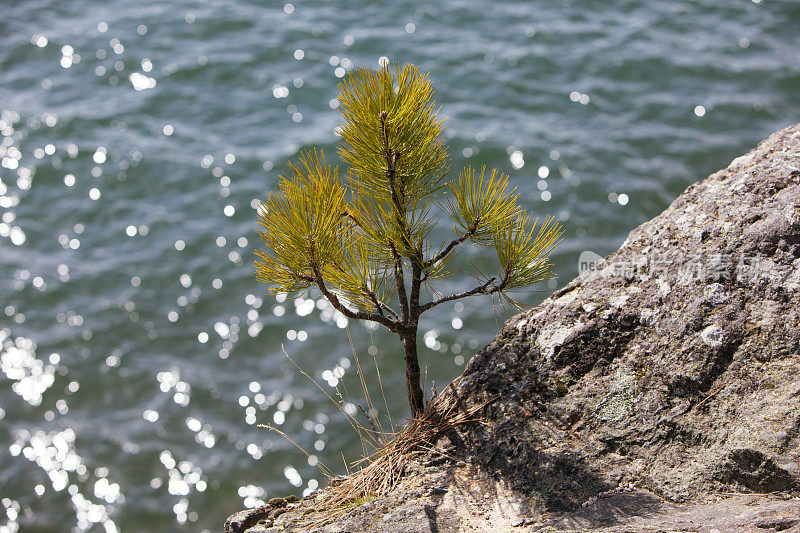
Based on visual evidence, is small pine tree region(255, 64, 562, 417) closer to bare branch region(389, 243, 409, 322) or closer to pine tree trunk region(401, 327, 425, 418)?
bare branch region(389, 243, 409, 322)

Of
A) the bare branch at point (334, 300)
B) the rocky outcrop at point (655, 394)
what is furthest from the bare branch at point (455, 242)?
the rocky outcrop at point (655, 394)

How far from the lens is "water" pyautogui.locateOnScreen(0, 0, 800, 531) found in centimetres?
599

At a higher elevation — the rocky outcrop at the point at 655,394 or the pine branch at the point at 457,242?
the pine branch at the point at 457,242

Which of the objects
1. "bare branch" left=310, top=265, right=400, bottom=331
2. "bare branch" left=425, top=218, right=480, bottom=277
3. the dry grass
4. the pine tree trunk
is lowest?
the dry grass

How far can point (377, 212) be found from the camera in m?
2.92

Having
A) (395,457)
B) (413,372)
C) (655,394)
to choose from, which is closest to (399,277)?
(413,372)

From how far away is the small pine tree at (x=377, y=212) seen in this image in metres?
2.75

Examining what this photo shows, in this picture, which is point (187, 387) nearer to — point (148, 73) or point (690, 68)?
point (148, 73)

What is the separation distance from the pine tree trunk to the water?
2.38 m

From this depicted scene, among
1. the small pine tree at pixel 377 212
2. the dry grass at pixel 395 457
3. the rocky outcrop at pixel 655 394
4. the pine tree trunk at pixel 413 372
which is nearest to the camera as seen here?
the rocky outcrop at pixel 655 394

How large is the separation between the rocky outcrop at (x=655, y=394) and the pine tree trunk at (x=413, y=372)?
0.18 m

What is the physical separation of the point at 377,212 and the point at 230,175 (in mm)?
5699

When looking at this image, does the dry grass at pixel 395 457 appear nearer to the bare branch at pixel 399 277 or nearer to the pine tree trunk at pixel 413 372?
the pine tree trunk at pixel 413 372

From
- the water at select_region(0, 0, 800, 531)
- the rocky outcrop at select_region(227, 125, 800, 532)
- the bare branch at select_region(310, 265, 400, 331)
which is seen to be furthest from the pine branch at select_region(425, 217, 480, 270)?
the water at select_region(0, 0, 800, 531)
